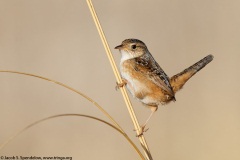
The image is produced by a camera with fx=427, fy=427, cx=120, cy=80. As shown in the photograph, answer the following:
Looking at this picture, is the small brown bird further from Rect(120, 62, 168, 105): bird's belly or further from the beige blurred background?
the beige blurred background

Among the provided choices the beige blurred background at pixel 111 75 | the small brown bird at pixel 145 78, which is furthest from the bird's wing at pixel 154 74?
the beige blurred background at pixel 111 75

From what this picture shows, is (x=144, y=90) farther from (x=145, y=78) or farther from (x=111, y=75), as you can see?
(x=111, y=75)

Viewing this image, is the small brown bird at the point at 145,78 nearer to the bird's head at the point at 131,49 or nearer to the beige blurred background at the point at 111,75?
the bird's head at the point at 131,49

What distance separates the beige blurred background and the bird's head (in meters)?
1.42

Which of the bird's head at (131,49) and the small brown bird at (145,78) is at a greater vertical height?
the bird's head at (131,49)

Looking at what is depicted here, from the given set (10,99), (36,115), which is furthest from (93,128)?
(10,99)

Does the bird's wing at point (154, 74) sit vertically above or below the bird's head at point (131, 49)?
below

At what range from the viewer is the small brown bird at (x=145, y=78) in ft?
9.15

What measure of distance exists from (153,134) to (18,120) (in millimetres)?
1386

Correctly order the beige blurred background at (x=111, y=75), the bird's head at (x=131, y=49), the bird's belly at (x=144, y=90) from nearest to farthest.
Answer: the bird's belly at (x=144, y=90) < the bird's head at (x=131, y=49) < the beige blurred background at (x=111, y=75)

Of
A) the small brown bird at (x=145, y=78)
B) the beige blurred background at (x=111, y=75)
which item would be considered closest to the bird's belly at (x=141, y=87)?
the small brown bird at (x=145, y=78)

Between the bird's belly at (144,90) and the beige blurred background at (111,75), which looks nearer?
the bird's belly at (144,90)

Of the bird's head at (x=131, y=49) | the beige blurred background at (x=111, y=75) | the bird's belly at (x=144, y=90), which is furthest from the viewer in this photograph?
the beige blurred background at (x=111, y=75)

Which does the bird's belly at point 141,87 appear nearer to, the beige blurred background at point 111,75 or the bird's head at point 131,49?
the bird's head at point 131,49
